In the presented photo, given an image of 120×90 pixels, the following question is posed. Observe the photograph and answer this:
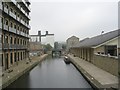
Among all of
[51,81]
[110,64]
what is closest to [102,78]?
[110,64]

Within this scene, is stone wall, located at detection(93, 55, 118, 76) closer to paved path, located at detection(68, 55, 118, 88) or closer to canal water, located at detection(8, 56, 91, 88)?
paved path, located at detection(68, 55, 118, 88)

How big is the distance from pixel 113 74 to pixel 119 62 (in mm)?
1435

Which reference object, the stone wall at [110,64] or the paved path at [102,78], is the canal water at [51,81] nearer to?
the paved path at [102,78]

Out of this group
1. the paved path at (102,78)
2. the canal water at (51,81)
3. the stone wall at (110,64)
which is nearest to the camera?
the paved path at (102,78)

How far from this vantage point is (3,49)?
68.6ft

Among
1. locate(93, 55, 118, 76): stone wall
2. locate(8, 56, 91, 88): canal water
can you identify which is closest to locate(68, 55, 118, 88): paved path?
locate(93, 55, 118, 76): stone wall

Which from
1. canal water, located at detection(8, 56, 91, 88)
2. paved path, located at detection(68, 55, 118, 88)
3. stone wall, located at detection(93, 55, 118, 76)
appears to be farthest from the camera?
canal water, located at detection(8, 56, 91, 88)

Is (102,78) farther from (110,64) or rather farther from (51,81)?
(51,81)

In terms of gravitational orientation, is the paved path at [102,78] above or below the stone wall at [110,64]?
below

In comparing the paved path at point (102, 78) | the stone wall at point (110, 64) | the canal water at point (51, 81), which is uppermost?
the stone wall at point (110, 64)

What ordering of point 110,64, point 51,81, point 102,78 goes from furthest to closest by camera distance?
point 51,81
point 110,64
point 102,78

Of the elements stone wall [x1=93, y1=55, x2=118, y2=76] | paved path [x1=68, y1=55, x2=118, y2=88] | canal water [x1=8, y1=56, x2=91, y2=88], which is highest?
stone wall [x1=93, y1=55, x2=118, y2=76]

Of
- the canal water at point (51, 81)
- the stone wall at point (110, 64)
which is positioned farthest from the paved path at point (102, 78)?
the canal water at point (51, 81)

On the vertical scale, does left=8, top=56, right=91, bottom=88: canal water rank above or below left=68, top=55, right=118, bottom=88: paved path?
below
